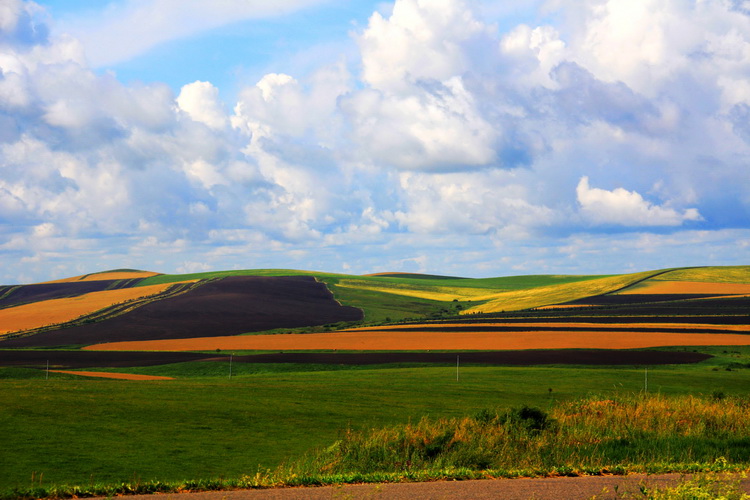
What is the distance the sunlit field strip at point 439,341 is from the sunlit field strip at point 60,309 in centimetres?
3255

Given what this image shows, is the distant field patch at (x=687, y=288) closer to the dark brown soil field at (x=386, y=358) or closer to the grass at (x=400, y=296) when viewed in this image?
the grass at (x=400, y=296)

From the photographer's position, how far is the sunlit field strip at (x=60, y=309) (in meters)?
109

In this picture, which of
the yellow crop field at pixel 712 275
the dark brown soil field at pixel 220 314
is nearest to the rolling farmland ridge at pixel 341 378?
the dark brown soil field at pixel 220 314

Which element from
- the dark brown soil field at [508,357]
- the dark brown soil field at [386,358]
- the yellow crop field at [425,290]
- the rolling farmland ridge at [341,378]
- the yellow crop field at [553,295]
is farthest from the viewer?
the yellow crop field at [425,290]

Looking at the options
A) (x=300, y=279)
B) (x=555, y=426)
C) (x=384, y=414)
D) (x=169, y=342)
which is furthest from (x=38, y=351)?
(x=300, y=279)

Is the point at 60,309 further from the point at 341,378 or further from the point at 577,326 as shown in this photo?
the point at 341,378

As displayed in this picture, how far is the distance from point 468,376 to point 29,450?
33.4m

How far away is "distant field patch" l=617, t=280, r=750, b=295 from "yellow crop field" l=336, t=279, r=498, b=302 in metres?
36.8

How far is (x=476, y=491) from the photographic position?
499 inches

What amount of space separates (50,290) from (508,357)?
466ft

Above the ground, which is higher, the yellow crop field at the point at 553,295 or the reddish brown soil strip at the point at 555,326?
the yellow crop field at the point at 553,295

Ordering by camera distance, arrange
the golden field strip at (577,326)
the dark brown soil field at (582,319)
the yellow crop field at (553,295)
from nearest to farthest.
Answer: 1. the golden field strip at (577,326)
2. the dark brown soil field at (582,319)
3. the yellow crop field at (553,295)

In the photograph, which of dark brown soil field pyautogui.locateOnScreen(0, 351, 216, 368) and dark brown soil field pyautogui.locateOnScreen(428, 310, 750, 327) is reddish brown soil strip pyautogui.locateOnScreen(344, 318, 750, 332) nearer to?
dark brown soil field pyautogui.locateOnScreen(428, 310, 750, 327)

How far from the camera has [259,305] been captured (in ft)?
429
